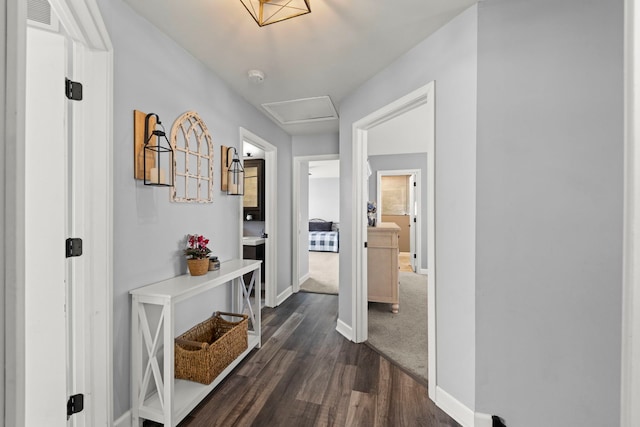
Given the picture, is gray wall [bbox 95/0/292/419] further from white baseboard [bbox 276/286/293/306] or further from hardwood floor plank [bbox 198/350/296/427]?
white baseboard [bbox 276/286/293/306]

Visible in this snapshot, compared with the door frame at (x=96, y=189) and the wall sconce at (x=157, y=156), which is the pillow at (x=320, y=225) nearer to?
the wall sconce at (x=157, y=156)

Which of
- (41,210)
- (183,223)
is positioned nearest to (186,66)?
(183,223)

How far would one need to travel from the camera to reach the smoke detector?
2351 mm

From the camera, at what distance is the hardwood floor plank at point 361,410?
168cm

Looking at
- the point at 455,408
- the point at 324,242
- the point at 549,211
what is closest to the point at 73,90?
the point at 549,211

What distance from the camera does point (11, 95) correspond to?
48 cm

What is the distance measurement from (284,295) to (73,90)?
10.5ft

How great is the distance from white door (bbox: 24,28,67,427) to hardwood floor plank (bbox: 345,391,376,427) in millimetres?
1449

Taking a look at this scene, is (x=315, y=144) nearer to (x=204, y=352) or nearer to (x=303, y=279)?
(x=303, y=279)

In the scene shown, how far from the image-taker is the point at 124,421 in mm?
1562

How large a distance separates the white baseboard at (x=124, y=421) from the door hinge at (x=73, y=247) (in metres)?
0.92

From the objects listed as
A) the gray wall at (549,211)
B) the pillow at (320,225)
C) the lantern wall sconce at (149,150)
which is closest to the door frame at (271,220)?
the lantern wall sconce at (149,150)

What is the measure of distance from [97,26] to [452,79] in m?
1.87

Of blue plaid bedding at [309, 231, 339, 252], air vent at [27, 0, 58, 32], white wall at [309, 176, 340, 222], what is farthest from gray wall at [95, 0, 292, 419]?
white wall at [309, 176, 340, 222]
